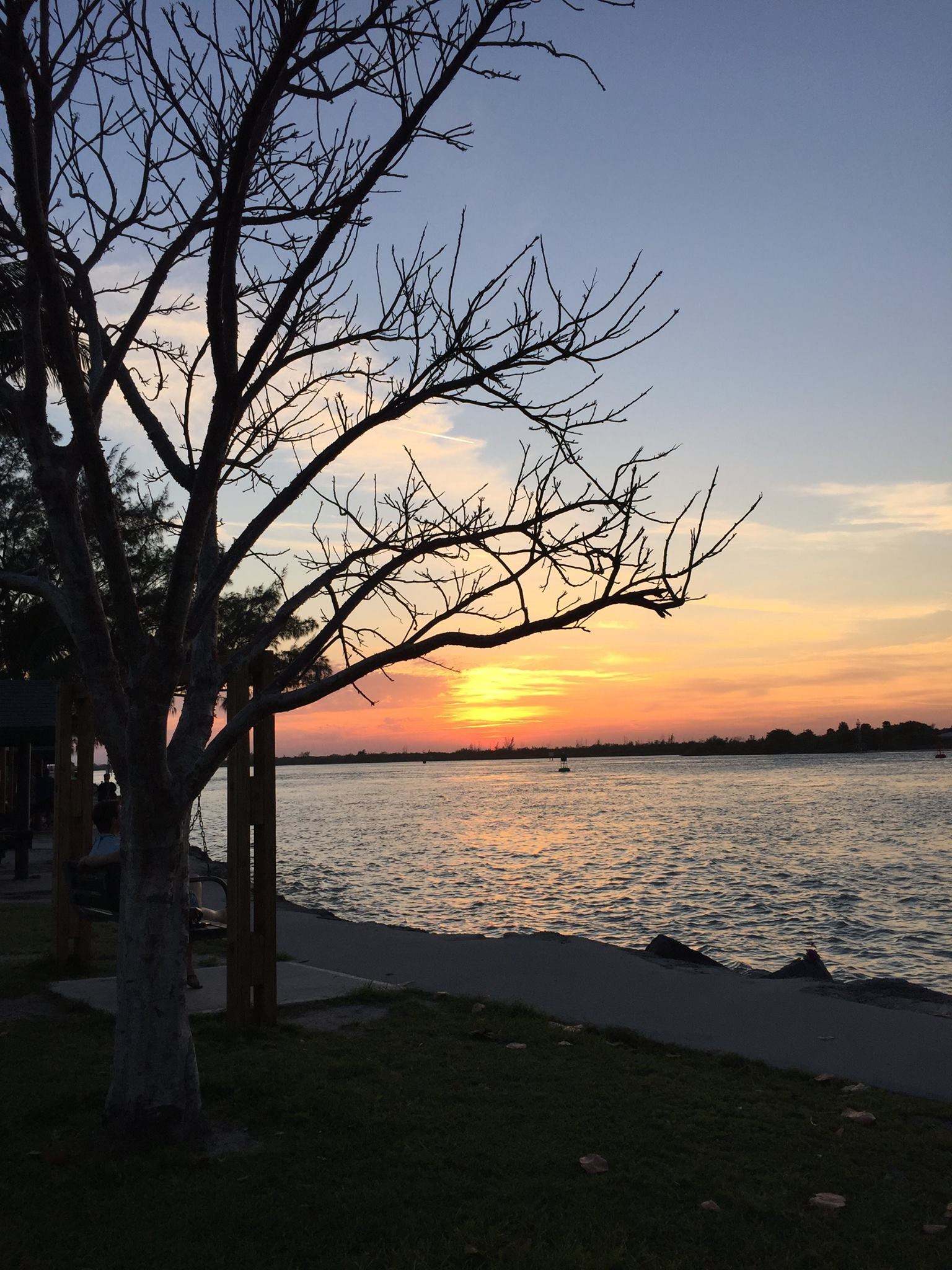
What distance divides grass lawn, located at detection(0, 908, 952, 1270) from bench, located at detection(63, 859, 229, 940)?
0.93 m

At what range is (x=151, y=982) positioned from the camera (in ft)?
15.9

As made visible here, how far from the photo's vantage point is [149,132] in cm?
592

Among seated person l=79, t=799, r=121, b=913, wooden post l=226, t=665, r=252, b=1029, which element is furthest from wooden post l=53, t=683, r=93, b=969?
wooden post l=226, t=665, r=252, b=1029

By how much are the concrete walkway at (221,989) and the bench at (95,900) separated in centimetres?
56

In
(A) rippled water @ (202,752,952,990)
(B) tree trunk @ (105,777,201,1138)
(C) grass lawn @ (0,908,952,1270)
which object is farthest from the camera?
(A) rippled water @ (202,752,952,990)

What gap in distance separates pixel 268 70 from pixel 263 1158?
465 cm

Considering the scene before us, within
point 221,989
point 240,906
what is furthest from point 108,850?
point 240,906

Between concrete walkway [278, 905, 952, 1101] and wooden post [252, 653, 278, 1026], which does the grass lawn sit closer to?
wooden post [252, 653, 278, 1026]

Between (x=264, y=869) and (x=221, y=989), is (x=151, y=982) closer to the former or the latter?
(x=264, y=869)

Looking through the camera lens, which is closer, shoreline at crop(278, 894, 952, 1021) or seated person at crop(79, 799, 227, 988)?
seated person at crop(79, 799, 227, 988)

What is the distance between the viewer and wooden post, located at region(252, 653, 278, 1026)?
698cm

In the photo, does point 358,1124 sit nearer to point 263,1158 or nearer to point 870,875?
point 263,1158

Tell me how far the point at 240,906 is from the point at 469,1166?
9.05 ft

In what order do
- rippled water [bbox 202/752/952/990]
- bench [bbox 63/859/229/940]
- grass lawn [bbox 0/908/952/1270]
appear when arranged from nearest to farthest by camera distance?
grass lawn [bbox 0/908/952/1270]
bench [bbox 63/859/229/940]
rippled water [bbox 202/752/952/990]
